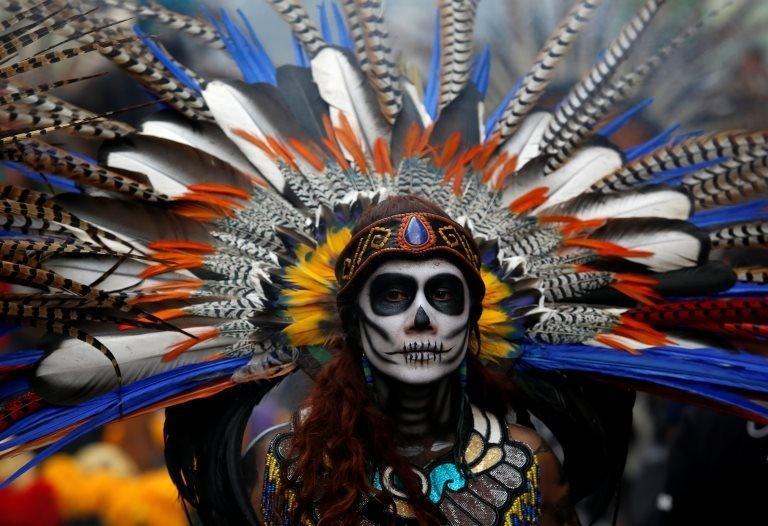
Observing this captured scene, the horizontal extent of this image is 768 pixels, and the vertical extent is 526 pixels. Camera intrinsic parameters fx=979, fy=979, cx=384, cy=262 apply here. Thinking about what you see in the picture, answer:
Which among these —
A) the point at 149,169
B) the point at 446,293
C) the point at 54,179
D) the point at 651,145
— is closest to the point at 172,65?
the point at 149,169

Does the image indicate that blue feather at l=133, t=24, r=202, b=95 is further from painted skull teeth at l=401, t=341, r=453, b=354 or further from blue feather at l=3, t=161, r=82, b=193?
painted skull teeth at l=401, t=341, r=453, b=354

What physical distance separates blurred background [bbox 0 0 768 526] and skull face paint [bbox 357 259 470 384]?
0.49 meters

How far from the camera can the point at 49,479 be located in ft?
10.7

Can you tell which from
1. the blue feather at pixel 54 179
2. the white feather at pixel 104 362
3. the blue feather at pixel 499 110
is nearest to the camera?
the white feather at pixel 104 362

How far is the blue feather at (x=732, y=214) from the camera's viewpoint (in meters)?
2.99

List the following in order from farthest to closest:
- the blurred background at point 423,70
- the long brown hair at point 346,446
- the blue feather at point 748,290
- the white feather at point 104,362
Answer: the blurred background at point 423,70, the blue feather at point 748,290, the white feather at point 104,362, the long brown hair at point 346,446

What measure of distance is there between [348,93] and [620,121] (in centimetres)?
88

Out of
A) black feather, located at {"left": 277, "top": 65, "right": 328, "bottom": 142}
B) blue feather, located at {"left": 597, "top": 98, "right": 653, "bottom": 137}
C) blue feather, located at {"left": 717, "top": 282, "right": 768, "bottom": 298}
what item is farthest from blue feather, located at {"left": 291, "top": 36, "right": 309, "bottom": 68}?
blue feather, located at {"left": 717, "top": 282, "right": 768, "bottom": 298}

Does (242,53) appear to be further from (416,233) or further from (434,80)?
(416,233)

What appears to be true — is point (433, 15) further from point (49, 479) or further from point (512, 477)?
point (49, 479)

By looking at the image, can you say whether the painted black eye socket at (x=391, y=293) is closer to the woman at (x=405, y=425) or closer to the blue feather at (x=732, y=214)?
the woman at (x=405, y=425)

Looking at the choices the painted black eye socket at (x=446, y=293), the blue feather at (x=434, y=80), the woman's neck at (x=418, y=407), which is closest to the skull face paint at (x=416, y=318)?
the painted black eye socket at (x=446, y=293)

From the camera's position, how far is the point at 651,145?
316cm

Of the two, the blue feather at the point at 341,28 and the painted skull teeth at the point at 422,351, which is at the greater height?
the blue feather at the point at 341,28
